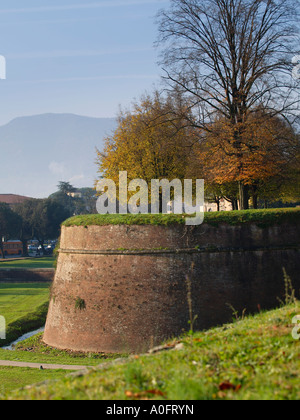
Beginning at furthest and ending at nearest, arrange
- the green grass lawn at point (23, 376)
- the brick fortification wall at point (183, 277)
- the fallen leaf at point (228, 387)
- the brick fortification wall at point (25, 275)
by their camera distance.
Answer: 1. the brick fortification wall at point (25, 275)
2. the brick fortification wall at point (183, 277)
3. the green grass lawn at point (23, 376)
4. the fallen leaf at point (228, 387)

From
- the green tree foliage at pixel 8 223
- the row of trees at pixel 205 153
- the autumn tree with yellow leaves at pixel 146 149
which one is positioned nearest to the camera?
the row of trees at pixel 205 153

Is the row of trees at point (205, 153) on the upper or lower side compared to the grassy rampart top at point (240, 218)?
upper

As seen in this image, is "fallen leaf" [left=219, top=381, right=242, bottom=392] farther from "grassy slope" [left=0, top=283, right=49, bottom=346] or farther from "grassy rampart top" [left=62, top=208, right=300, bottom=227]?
"grassy slope" [left=0, top=283, right=49, bottom=346]

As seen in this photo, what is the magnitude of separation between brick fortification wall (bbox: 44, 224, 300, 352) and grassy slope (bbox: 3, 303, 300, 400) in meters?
9.21

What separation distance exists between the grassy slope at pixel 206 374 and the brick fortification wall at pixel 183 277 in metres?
9.21

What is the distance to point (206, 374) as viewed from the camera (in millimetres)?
6547

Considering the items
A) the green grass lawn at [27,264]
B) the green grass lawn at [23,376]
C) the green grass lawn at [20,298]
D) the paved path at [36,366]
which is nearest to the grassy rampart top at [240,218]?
the paved path at [36,366]

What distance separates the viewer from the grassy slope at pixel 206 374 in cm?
598

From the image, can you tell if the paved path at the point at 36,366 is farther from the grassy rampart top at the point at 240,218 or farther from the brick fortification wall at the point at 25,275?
the brick fortification wall at the point at 25,275

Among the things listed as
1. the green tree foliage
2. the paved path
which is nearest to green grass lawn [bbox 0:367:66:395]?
the paved path

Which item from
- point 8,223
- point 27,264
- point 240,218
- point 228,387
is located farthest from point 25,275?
point 228,387

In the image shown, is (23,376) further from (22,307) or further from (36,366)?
(22,307)
